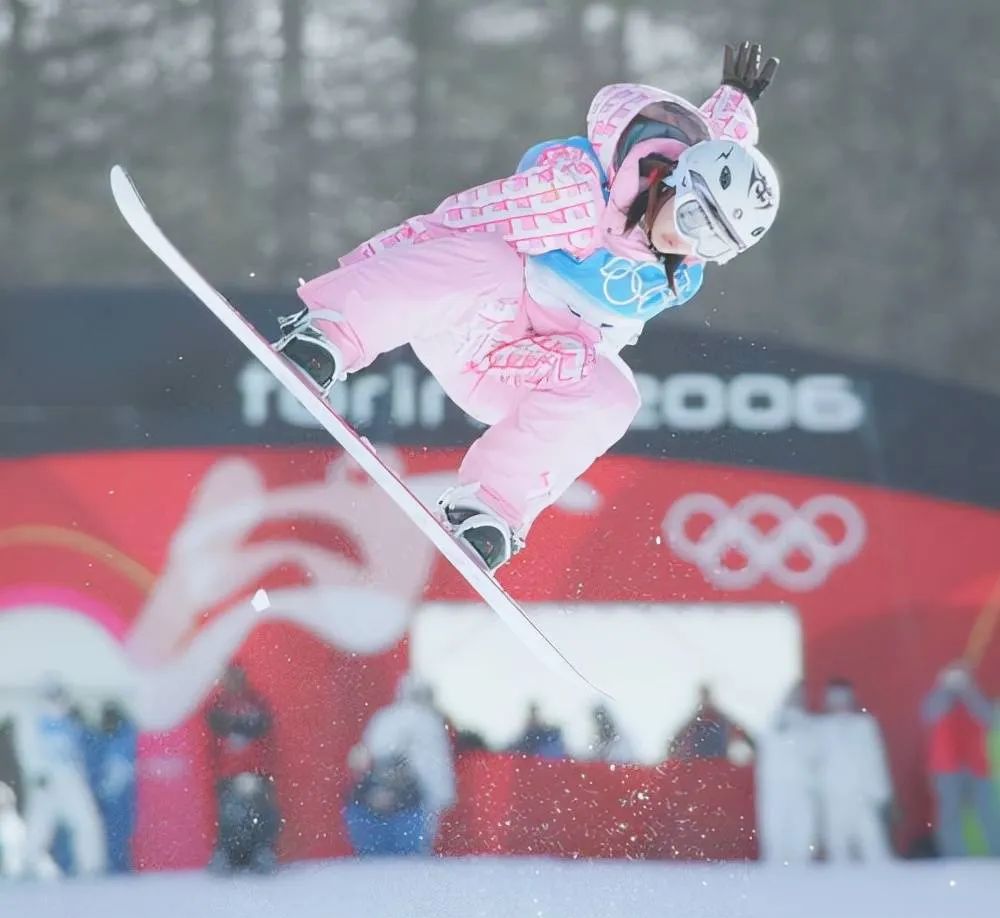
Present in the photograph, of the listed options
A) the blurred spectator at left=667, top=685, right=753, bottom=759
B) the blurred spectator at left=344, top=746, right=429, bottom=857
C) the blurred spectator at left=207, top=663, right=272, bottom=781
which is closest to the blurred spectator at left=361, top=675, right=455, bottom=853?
the blurred spectator at left=344, top=746, right=429, bottom=857

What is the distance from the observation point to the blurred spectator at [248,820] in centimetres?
509

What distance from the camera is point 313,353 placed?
2955 mm

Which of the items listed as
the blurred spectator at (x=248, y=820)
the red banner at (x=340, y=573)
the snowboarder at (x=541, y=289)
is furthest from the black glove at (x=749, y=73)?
the blurred spectator at (x=248, y=820)

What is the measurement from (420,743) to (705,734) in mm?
891

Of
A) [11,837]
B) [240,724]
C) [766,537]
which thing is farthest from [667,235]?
[11,837]

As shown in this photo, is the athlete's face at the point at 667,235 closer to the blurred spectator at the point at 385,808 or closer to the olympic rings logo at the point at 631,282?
the olympic rings logo at the point at 631,282

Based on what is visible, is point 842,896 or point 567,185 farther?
point 842,896

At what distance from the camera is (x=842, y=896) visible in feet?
15.1

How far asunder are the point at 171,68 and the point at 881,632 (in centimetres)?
290

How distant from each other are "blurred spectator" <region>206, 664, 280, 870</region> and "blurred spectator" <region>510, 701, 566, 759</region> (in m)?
0.79

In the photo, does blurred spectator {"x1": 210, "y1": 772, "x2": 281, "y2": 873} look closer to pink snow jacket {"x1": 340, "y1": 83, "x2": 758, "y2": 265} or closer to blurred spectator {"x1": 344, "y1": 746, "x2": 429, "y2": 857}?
blurred spectator {"x1": 344, "y1": 746, "x2": 429, "y2": 857}

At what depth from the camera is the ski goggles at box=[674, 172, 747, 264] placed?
2.77 meters

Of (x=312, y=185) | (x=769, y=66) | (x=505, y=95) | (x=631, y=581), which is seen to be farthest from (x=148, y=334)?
(x=769, y=66)

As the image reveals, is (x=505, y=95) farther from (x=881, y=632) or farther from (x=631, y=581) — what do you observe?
(x=881, y=632)
